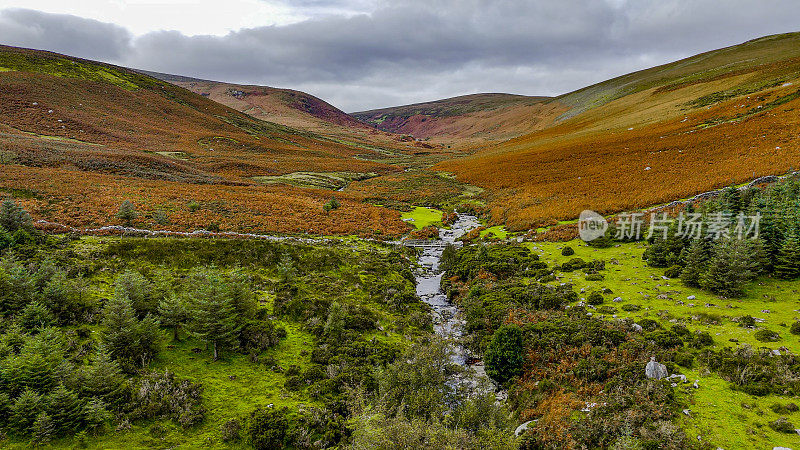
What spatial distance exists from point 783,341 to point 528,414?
856cm

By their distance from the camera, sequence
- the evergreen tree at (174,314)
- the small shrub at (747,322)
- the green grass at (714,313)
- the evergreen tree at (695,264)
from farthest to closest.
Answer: the evergreen tree at (695,264) < the evergreen tree at (174,314) < the small shrub at (747,322) < the green grass at (714,313)

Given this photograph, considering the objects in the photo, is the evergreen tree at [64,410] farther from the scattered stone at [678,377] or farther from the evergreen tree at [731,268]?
the evergreen tree at [731,268]

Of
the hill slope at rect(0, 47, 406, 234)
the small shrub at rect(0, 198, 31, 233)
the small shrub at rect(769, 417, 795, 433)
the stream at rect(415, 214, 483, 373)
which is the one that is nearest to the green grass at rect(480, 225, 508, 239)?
the stream at rect(415, 214, 483, 373)

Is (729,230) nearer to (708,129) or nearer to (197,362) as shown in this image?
(197,362)

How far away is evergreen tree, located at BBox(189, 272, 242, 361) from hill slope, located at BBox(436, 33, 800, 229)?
25613 mm

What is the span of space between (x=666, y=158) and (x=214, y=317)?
48540mm

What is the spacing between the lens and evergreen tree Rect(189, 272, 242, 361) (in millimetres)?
11547

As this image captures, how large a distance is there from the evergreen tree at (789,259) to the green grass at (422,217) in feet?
82.1

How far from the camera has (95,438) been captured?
310 inches

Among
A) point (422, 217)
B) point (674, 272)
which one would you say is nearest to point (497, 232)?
point (422, 217)

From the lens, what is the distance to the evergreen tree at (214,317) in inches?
455

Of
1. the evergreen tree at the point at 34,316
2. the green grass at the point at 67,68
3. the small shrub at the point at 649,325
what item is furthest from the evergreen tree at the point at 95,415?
the green grass at the point at 67,68

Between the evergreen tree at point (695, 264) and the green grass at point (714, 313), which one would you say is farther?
the evergreen tree at point (695, 264)

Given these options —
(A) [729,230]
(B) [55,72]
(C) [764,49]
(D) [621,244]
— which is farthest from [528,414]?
(C) [764,49]
